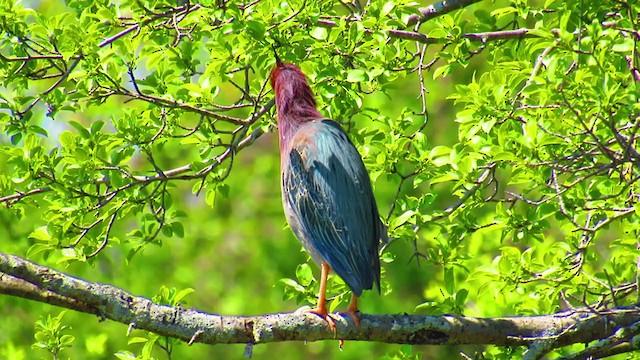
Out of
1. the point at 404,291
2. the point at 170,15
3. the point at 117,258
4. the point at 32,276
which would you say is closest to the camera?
the point at 32,276

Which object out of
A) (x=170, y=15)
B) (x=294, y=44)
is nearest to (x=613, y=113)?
(x=294, y=44)

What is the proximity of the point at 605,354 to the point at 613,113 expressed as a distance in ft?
4.06

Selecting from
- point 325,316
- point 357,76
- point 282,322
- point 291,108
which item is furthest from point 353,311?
point 291,108

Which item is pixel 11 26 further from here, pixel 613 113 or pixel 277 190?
pixel 277 190

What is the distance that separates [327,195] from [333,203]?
0.23ft

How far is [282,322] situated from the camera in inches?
169

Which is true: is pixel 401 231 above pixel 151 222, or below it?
below

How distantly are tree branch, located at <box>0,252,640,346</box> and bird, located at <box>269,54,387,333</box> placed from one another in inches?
14.0

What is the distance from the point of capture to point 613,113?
13.3ft

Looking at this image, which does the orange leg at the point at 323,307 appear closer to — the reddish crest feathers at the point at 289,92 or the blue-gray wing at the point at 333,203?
the blue-gray wing at the point at 333,203

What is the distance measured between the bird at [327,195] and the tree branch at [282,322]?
36cm

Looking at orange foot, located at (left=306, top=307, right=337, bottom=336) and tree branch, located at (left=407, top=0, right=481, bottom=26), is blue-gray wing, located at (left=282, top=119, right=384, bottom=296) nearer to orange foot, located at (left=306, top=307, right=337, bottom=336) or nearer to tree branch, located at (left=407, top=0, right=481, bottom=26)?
orange foot, located at (left=306, top=307, right=337, bottom=336)

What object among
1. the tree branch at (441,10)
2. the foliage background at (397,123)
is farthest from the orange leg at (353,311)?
the tree branch at (441,10)

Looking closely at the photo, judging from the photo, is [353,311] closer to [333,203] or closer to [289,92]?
[333,203]
